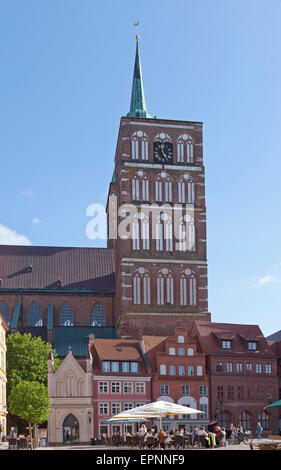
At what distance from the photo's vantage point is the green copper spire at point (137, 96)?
99812mm

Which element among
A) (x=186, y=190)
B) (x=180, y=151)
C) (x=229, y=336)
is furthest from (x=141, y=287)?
(x=180, y=151)

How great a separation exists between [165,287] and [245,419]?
1626cm

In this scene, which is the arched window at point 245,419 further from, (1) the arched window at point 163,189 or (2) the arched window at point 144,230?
(1) the arched window at point 163,189

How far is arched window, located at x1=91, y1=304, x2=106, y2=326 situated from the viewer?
82.2 metres

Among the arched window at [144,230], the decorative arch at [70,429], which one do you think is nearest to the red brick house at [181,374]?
the decorative arch at [70,429]

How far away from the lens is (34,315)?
267ft

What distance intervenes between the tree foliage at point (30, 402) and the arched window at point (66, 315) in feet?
64.1

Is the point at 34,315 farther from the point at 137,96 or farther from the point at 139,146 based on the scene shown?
the point at 137,96

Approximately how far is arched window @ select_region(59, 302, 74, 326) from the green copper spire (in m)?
30.5

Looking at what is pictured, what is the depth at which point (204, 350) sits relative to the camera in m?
71.9

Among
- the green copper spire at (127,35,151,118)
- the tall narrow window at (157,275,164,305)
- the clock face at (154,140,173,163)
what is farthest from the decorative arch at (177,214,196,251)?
the green copper spire at (127,35,151,118)
